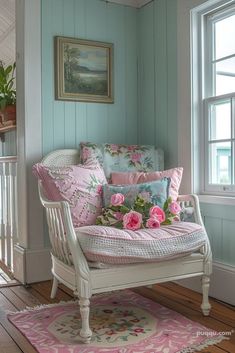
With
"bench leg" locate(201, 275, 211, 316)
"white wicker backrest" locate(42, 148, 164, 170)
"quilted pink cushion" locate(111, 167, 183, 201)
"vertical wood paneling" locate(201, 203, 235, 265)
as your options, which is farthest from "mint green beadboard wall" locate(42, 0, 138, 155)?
"bench leg" locate(201, 275, 211, 316)

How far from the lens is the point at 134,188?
241 centimetres

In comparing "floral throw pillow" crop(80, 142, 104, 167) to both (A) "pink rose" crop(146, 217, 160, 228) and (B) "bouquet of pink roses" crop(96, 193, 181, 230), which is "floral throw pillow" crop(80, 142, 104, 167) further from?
(A) "pink rose" crop(146, 217, 160, 228)

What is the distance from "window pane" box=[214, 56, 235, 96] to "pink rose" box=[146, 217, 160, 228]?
102 cm

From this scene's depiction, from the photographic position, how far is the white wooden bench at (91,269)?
1.94m

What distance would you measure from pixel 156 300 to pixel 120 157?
39.7 inches

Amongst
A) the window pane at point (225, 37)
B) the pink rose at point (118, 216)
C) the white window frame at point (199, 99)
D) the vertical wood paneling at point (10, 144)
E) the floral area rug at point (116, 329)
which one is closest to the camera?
the floral area rug at point (116, 329)

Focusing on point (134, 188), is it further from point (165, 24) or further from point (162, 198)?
point (165, 24)

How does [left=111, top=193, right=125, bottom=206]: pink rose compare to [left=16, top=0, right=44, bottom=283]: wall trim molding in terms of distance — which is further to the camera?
[left=16, top=0, right=44, bottom=283]: wall trim molding

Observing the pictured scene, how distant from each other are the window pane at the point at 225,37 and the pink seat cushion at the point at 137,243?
4.01 feet

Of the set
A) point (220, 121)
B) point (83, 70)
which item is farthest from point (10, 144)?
point (220, 121)

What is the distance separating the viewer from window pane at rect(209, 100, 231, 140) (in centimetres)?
264

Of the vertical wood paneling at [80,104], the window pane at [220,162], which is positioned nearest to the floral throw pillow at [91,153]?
the vertical wood paneling at [80,104]

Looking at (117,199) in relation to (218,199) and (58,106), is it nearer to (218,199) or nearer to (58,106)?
(218,199)

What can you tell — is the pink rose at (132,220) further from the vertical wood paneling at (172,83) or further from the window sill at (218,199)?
the vertical wood paneling at (172,83)
